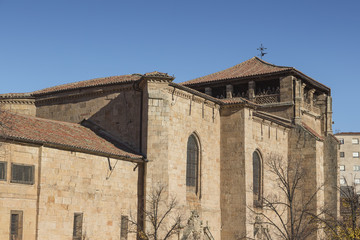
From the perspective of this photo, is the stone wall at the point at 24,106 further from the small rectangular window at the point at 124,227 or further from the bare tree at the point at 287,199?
the bare tree at the point at 287,199

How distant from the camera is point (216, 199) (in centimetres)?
2978

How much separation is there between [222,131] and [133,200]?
25.3 feet

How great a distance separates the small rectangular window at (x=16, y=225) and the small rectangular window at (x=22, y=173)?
3.73ft

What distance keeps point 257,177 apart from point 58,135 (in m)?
14.4

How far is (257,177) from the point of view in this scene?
33781mm

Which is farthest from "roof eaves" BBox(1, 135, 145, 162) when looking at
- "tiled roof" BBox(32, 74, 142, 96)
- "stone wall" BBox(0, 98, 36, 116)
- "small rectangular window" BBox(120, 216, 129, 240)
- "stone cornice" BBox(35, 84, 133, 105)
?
"stone wall" BBox(0, 98, 36, 116)

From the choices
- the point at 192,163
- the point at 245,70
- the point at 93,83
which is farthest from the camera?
the point at 245,70

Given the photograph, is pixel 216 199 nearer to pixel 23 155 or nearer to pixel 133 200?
pixel 133 200

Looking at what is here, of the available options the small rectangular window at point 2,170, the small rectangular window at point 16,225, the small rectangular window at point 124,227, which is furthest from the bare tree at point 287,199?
the small rectangular window at point 2,170

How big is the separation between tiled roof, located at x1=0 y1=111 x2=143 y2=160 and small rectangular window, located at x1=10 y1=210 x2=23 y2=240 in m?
2.64

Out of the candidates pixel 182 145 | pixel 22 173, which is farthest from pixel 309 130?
pixel 22 173

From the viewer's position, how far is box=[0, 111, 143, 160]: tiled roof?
68.4 ft

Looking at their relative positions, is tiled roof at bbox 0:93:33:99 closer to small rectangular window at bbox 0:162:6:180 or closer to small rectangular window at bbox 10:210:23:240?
small rectangular window at bbox 0:162:6:180

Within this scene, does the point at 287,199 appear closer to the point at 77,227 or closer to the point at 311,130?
the point at 311,130
